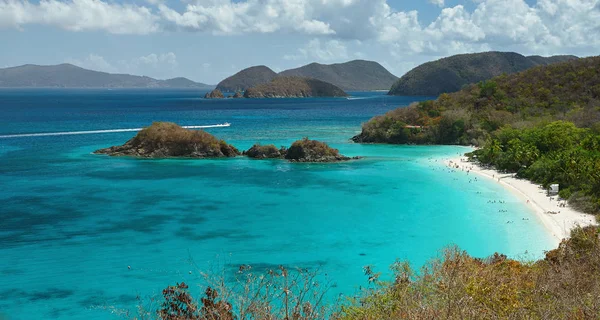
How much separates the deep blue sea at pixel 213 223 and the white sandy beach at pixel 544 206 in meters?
0.84

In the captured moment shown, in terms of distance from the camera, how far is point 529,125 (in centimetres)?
5891

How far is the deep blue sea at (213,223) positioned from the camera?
74.1 ft

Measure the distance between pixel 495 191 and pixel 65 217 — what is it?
29844 mm

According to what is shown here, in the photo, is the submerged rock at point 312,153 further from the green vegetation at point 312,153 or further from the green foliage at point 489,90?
the green foliage at point 489,90

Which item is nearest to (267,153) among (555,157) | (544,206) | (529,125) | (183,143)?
(183,143)

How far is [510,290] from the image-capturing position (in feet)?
45.7

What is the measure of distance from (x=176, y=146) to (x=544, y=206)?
40777mm

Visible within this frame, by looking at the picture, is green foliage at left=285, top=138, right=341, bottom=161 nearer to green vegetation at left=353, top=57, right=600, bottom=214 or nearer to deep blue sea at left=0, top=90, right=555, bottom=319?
deep blue sea at left=0, top=90, right=555, bottom=319

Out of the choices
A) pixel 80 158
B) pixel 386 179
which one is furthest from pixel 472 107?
pixel 80 158

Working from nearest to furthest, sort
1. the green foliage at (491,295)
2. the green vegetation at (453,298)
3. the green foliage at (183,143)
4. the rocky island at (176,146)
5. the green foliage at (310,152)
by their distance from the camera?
1. the green vegetation at (453,298)
2. the green foliage at (491,295)
3. the green foliage at (310,152)
4. the rocky island at (176,146)
5. the green foliage at (183,143)

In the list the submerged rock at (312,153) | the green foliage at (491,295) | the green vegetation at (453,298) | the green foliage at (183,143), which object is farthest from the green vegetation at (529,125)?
the green foliage at (183,143)

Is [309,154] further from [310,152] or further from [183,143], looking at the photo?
[183,143]

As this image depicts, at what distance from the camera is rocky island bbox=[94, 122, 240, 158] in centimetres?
6003

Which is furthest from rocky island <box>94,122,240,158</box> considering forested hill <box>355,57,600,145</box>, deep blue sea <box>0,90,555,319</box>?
forested hill <box>355,57,600,145</box>
